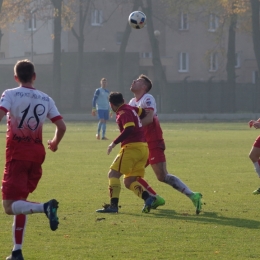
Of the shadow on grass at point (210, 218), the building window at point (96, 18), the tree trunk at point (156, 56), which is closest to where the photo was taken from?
the shadow on grass at point (210, 218)

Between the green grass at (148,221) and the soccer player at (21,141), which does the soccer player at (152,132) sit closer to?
the green grass at (148,221)

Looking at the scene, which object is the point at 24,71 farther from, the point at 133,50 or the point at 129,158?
the point at 133,50

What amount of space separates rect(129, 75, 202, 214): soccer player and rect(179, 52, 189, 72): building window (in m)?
55.1

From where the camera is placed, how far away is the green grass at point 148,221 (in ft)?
23.9

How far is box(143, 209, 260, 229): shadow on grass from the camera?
351 inches

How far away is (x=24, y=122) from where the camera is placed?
688 centimetres

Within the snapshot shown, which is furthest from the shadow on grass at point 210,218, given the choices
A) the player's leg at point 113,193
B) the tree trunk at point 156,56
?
the tree trunk at point 156,56

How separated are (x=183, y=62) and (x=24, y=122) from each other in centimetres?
5894

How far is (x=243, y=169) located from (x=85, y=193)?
502 centimetres

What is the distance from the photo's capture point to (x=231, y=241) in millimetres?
7793

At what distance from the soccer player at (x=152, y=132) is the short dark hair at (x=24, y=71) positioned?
10.5 feet

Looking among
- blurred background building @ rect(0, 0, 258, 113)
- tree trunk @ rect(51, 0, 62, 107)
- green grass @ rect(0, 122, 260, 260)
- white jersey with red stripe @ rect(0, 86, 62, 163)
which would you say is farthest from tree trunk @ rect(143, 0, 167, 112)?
white jersey with red stripe @ rect(0, 86, 62, 163)

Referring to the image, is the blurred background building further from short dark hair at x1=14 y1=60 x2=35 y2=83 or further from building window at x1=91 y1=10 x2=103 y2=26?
short dark hair at x1=14 y1=60 x2=35 y2=83

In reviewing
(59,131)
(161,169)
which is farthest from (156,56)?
(59,131)
